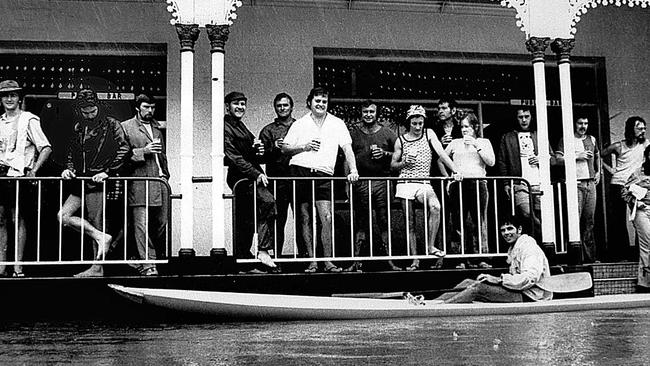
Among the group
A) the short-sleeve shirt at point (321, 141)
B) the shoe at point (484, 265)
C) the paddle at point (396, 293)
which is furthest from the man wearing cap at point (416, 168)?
the short-sleeve shirt at point (321, 141)

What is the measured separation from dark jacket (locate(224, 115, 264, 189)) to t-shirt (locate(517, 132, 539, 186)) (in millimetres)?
3331

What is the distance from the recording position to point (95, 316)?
810 centimetres

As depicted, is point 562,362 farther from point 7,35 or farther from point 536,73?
point 7,35

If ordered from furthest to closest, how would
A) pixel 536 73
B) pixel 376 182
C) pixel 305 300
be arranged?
1. pixel 536 73
2. pixel 376 182
3. pixel 305 300

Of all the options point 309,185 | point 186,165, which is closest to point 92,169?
point 186,165

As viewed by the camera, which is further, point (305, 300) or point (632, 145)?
point (632, 145)

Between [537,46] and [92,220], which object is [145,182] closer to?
[92,220]

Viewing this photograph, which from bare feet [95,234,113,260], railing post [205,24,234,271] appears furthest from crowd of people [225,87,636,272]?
bare feet [95,234,113,260]

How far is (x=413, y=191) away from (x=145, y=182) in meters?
2.88

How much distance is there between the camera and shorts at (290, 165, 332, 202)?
8.40m

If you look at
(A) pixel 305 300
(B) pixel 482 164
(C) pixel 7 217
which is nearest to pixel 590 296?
(B) pixel 482 164

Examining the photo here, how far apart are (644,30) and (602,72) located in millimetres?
963

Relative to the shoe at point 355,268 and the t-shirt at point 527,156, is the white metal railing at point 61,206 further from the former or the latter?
the t-shirt at point 527,156

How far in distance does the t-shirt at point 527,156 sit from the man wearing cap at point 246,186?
10.8ft
